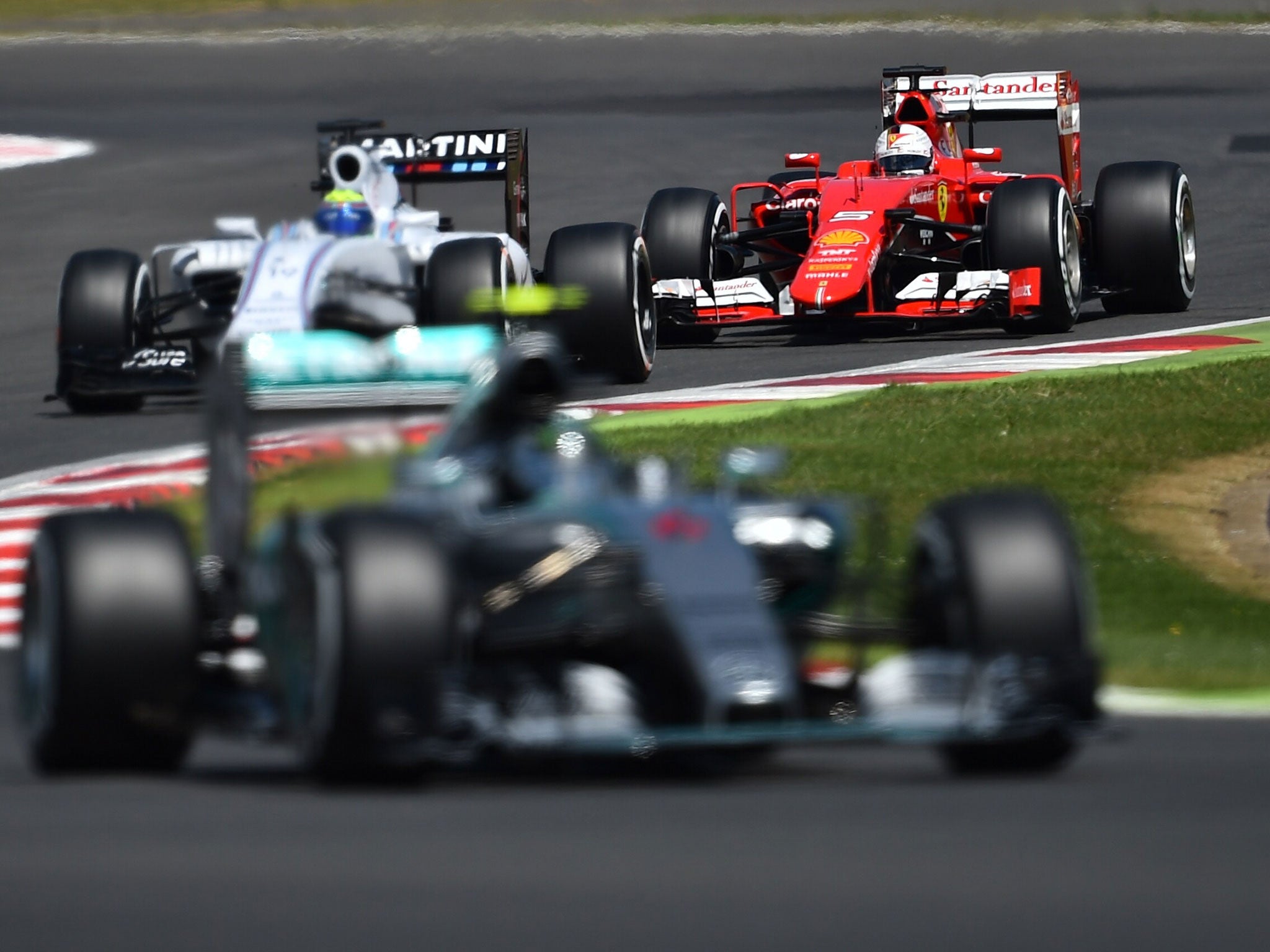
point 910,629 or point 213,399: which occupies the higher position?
point 213,399

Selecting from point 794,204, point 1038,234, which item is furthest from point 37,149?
point 1038,234

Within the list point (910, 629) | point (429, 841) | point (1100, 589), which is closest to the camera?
point (429, 841)

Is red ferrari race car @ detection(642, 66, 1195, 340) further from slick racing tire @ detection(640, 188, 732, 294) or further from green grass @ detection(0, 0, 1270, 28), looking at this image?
green grass @ detection(0, 0, 1270, 28)

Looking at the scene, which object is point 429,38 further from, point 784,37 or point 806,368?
point 806,368

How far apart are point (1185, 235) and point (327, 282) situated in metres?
7.89

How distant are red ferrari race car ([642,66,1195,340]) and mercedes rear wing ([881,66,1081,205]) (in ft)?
0.05

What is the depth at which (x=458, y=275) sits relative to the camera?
653 inches

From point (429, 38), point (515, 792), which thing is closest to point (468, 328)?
point (515, 792)

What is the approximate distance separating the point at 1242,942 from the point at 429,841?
6.39 feet

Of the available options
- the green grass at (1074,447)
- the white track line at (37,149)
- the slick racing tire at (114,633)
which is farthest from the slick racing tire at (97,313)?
the white track line at (37,149)

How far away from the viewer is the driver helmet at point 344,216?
17.2 m

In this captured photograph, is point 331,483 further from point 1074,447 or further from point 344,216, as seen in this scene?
point 344,216

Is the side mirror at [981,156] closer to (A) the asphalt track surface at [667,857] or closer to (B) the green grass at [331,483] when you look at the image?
(A) the asphalt track surface at [667,857]

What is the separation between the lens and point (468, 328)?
751 centimetres
